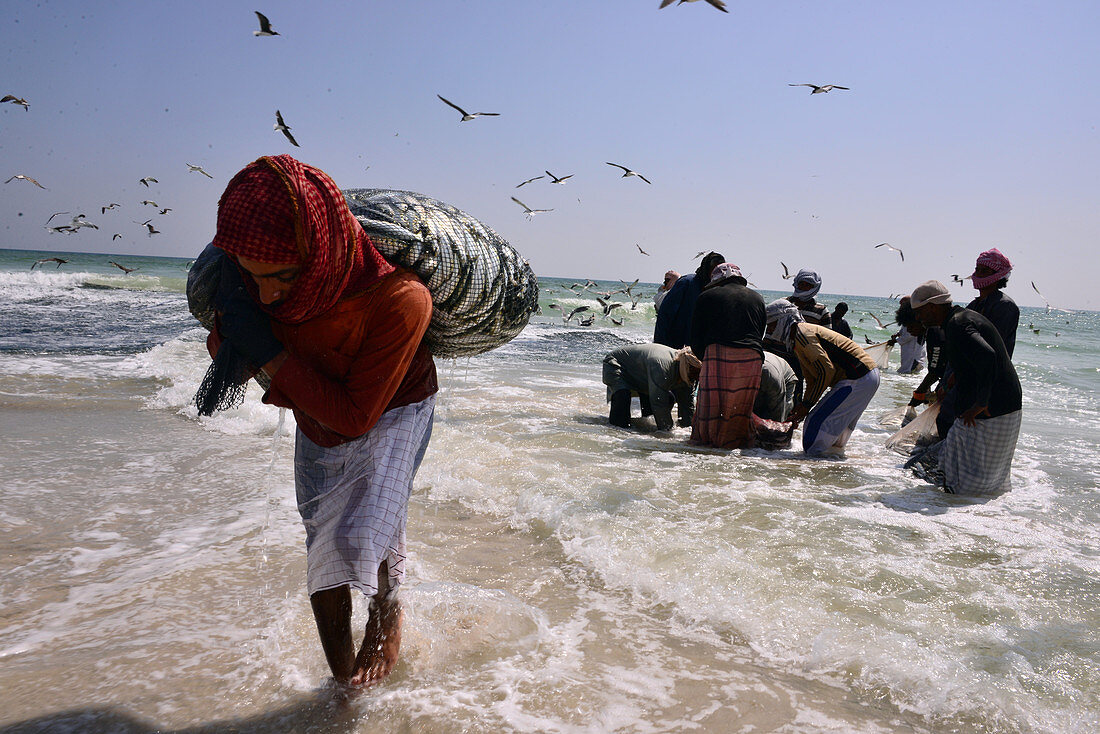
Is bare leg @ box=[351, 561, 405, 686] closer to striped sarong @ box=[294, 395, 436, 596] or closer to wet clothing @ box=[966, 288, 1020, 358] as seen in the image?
striped sarong @ box=[294, 395, 436, 596]

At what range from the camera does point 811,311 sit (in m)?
7.88

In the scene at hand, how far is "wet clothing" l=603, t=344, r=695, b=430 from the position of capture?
22.5ft

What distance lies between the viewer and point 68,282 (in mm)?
30141

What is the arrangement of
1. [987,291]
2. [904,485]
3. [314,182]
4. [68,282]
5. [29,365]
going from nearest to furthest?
[314,182] < [904,485] < [987,291] < [29,365] < [68,282]

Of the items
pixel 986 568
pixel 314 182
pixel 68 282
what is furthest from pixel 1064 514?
pixel 68 282

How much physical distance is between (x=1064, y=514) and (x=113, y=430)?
7.21 m

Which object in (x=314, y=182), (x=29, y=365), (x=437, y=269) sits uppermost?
(x=314, y=182)

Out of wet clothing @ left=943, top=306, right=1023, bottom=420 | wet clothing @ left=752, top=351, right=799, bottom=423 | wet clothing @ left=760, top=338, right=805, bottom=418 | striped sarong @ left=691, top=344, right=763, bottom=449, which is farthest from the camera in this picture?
wet clothing @ left=760, top=338, right=805, bottom=418

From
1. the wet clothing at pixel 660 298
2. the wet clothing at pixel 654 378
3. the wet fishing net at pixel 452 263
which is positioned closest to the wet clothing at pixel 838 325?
the wet clothing at pixel 660 298

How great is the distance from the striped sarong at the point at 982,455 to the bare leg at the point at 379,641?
14.3ft

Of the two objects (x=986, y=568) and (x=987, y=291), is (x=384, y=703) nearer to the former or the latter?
(x=986, y=568)

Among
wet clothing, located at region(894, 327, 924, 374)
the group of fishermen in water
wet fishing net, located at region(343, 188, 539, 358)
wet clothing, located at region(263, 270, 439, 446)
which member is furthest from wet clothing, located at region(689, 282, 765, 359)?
wet clothing, located at region(894, 327, 924, 374)

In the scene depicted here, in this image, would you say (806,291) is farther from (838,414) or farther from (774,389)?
(838,414)

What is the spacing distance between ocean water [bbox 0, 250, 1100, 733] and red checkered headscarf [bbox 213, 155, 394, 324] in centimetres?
86
